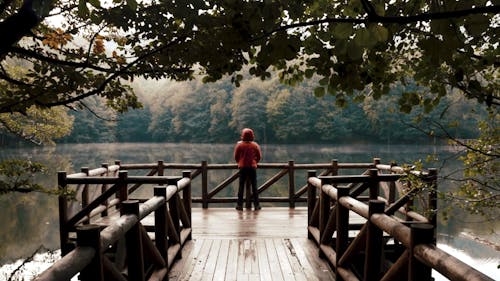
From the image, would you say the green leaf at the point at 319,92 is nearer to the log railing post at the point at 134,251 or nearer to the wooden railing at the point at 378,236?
the wooden railing at the point at 378,236

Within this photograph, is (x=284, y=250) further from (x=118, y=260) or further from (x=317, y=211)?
(x=118, y=260)

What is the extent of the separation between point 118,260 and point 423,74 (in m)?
2.99

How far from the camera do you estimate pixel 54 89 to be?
336 centimetres

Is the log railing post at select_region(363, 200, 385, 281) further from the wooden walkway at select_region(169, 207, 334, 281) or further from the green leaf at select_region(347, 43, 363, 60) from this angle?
the green leaf at select_region(347, 43, 363, 60)

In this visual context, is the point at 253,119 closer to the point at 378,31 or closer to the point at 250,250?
the point at 250,250

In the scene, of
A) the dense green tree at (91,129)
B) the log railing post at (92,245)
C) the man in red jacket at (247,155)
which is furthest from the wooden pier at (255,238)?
the dense green tree at (91,129)

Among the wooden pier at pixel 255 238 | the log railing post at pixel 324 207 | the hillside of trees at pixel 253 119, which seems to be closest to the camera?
the wooden pier at pixel 255 238

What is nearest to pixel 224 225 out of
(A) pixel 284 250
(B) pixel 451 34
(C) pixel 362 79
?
(A) pixel 284 250

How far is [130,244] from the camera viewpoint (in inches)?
147

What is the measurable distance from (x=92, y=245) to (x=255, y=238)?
4.47 m

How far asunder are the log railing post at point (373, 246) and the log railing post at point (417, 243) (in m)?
0.88

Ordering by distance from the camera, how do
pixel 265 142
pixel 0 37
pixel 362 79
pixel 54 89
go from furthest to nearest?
pixel 265 142 < pixel 54 89 < pixel 362 79 < pixel 0 37

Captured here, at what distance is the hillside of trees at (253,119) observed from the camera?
66.5 meters

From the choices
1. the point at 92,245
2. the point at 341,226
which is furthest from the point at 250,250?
the point at 92,245
